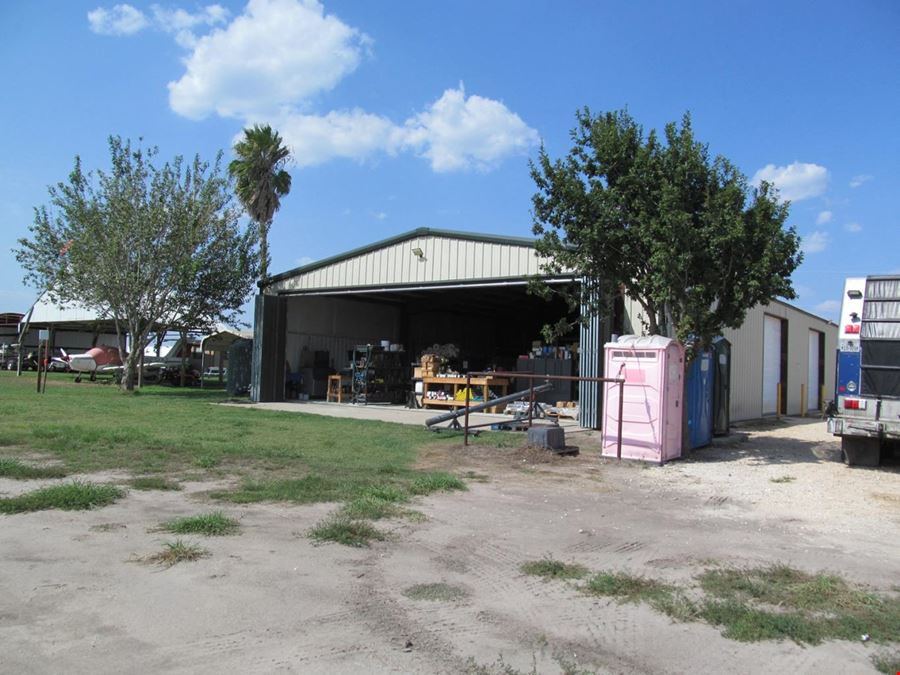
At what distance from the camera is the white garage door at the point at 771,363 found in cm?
2377

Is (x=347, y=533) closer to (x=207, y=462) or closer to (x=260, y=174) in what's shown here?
(x=207, y=462)

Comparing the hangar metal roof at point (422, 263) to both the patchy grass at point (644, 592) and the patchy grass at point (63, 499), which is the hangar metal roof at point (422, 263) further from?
the patchy grass at point (644, 592)

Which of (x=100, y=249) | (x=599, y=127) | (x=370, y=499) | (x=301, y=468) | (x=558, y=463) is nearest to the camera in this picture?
(x=370, y=499)

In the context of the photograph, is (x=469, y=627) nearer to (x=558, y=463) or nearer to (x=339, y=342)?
(x=558, y=463)

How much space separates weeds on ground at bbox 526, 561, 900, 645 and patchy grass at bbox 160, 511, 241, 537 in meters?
3.28

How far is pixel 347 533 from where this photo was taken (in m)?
6.21

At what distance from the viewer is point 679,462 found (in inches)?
471

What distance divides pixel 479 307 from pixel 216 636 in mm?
27580

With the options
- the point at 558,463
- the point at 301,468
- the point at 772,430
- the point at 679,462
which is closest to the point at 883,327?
the point at 679,462

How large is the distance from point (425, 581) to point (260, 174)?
113 feet

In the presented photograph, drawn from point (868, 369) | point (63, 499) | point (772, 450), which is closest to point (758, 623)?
point (63, 499)

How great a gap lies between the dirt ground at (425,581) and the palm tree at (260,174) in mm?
30106

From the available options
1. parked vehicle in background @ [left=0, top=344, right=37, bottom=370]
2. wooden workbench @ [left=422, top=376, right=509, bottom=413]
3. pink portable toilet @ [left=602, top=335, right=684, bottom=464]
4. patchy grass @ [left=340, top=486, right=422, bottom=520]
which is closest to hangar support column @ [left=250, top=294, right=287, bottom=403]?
wooden workbench @ [left=422, top=376, right=509, bottom=413]

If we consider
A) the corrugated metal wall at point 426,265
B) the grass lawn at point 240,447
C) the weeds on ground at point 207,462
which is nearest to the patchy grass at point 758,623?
the grass lawn at point 240,447
